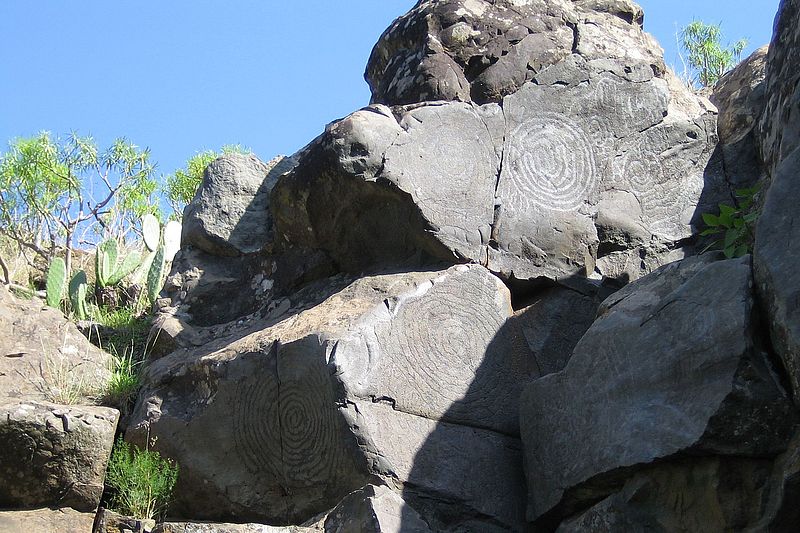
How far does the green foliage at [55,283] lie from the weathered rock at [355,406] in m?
2.43

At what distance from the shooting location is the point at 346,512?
460cm

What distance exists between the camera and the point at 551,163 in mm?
5898

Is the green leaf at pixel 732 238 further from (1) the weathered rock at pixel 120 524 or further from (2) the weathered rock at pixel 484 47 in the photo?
(1) the weathered rock at pixel 120 524

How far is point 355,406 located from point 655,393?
55.7 inches

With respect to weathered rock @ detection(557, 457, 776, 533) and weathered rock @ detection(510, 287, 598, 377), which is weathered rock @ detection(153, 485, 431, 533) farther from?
weathered rock @ detection(510, 287, 598, 377)

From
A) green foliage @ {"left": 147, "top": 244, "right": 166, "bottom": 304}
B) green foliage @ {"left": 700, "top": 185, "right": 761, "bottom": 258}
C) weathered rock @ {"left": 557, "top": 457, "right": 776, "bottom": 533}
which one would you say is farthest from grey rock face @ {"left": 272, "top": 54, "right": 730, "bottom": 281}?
green foliage @ {"left": 147, "top": 244, "right": 166, "bottom": 304}

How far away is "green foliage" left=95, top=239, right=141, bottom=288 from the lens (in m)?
8.27

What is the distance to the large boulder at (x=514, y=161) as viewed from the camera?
5566 mm

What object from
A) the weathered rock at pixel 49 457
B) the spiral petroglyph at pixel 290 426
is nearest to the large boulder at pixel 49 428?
the weathered rock at pixel 49 457

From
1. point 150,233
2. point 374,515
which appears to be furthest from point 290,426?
point 150,233

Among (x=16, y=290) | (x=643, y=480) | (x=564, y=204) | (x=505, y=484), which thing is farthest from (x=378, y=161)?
(x=16, y=290)

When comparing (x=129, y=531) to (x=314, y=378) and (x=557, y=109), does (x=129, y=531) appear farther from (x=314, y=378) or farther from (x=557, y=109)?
(x=557, y=109)

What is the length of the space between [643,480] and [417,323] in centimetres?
151

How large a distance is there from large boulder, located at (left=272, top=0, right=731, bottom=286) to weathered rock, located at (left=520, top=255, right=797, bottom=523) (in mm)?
920
